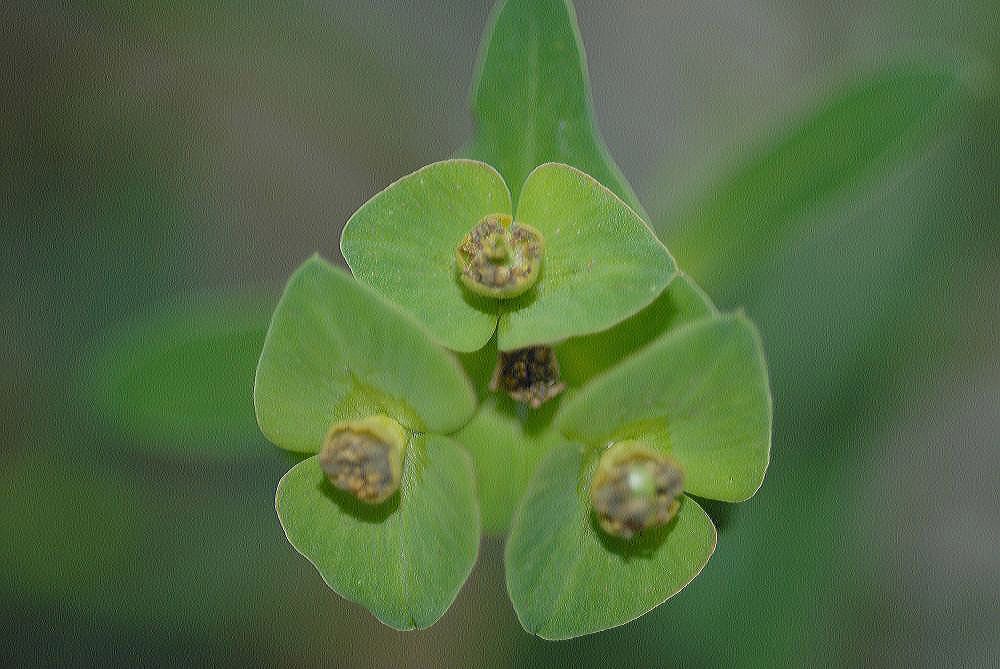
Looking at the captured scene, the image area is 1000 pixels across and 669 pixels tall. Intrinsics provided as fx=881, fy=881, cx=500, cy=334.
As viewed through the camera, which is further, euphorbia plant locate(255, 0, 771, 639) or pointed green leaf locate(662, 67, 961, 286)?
pointed green leaf locate(662, 67, 961, 286)

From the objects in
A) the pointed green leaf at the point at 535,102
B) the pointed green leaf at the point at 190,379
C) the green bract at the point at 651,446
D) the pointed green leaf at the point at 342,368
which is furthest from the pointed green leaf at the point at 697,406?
the pointed green leaf at the point at 190,379

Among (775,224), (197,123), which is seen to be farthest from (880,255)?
(197,123)

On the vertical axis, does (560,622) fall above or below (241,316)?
below

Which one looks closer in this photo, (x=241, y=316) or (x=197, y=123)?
(x=241, y=316)

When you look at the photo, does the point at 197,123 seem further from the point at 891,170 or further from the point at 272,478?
the point at 891,170

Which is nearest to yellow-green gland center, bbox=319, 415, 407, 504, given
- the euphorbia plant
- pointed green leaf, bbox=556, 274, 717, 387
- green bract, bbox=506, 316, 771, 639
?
the euphorbia plant

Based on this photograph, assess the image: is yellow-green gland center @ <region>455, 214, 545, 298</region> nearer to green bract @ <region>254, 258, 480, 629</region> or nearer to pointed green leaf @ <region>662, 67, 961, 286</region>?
green bract @ <region>254, 258, 480, 629</region>

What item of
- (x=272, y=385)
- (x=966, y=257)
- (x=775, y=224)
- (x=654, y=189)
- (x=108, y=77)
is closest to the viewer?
(x=272, y=385)

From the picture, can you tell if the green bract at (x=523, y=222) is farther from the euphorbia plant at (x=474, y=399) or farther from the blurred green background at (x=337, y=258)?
the blurred green background at (x=337, y=258)
